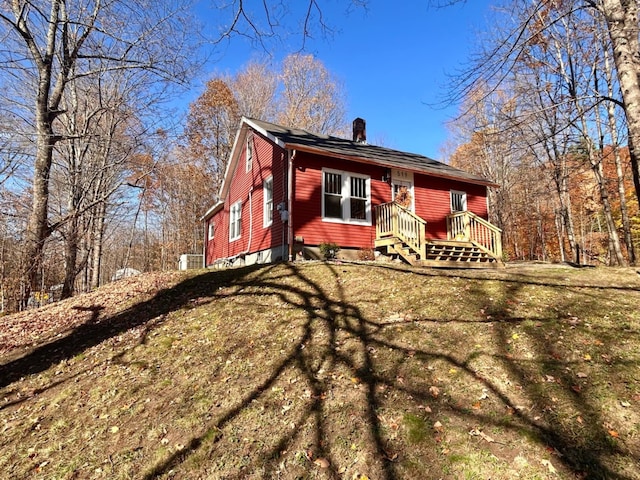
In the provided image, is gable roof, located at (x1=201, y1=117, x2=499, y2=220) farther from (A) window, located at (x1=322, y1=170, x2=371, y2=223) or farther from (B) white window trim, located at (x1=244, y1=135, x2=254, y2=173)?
(A) window, located at (x1=322, y1=170, x2=371, y2=223)

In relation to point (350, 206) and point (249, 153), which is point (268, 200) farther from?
point (249, 153)

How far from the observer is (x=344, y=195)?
1219cm

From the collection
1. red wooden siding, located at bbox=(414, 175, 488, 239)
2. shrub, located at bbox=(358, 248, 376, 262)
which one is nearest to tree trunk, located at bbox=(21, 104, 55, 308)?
shrub, located at bbox=(358, 248, 376, 262)

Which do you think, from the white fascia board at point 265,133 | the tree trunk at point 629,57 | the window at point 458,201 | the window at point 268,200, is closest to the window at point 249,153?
the white fascia board at point 265,133

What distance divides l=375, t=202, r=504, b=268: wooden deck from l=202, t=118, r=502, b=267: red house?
3 centimetres

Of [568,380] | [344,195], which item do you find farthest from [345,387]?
[344,195]

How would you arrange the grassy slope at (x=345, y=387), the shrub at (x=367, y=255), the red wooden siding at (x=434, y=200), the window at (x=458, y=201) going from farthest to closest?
the window at (x=458, y=201), the red wooden siding at (x=434, y=200), the shrub at (x=367, y=255), the grassy slope at (x=345, y=387)

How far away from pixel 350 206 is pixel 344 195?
40 centimetres

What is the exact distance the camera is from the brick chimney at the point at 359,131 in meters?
17.3

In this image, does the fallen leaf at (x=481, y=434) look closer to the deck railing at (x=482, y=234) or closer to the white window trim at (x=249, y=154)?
the deck railing at (x=482, y=234)

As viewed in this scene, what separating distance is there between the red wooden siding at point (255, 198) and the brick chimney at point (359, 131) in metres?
5.02

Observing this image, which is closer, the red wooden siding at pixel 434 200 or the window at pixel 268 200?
the window at pixel 268 200

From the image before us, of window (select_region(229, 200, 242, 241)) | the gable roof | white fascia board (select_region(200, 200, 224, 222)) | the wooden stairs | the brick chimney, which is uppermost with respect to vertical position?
the brick chimney

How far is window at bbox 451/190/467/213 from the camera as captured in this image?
1486 centimetres
